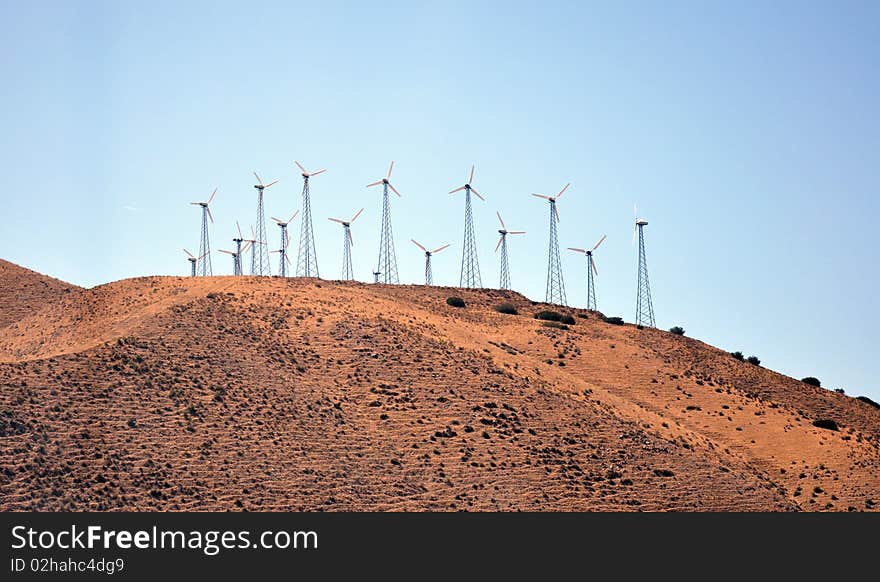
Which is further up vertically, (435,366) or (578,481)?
(435,366)

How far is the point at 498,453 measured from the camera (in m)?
99.2

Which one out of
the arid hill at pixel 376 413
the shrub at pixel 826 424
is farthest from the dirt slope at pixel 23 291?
the shrub at pixel 826 424

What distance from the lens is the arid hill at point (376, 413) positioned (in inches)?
3423

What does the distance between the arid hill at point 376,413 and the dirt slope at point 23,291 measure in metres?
2.97

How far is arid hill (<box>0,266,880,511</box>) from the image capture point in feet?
285

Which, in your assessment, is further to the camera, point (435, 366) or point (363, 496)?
point (435, 366)

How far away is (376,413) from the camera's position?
103750 millimetres

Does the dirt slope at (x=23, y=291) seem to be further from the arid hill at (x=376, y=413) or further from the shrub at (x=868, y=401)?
the shrub at (x=868, y=401)

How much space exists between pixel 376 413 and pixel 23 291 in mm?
66729

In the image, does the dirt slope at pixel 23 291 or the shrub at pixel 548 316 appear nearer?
the dirt slope at pixel 23 291
